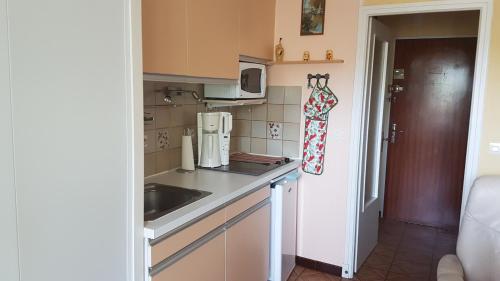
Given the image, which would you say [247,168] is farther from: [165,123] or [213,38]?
[213,38]

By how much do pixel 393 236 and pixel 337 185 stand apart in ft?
4.60

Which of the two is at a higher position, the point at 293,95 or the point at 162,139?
the point at 293,95

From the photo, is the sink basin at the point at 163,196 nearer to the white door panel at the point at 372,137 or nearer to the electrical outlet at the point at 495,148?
the white door panel at the point at 372,137

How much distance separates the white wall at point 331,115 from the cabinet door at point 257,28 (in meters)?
0.11

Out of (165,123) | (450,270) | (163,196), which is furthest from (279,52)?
(450,270)

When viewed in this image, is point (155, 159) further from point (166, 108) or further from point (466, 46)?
point (466, 46)

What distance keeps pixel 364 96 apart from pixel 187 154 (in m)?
1.34

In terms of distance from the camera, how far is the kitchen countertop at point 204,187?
1641 millimetres

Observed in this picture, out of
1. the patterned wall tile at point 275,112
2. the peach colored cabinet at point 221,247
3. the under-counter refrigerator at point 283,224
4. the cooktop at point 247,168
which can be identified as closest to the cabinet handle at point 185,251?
the peach colored cabinet at point 221,247

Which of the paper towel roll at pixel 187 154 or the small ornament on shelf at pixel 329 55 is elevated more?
the small ornament on shelf at pixel 329 55

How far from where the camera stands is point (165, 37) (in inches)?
74.0

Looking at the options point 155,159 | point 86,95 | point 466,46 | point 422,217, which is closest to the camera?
point 86,95

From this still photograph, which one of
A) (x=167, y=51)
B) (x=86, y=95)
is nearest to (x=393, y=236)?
(x=167, y=51)

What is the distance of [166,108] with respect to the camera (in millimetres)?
2504
